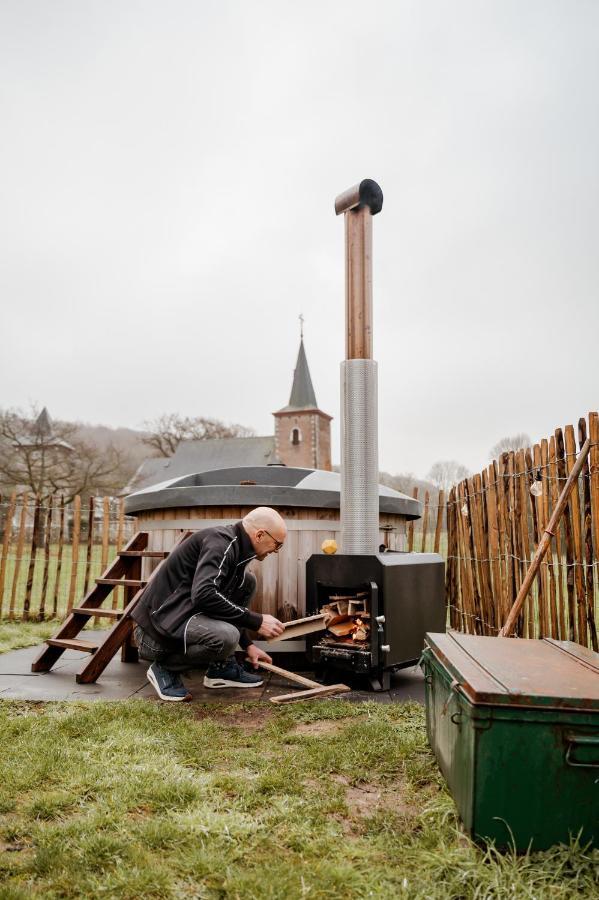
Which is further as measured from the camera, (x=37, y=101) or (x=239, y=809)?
(x=37, y=101)

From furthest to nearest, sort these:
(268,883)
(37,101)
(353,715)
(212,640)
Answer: (37,101) < (212,640) < (353,715) < (268,883)

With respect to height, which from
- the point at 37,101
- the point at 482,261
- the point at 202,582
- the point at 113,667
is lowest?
the point at 113,667

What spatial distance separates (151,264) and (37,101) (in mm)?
12051

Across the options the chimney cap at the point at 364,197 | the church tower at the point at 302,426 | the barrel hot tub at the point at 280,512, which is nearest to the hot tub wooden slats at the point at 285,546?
the barrel hot tub at the point at 280,512

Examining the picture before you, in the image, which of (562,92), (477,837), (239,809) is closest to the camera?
(477,837)

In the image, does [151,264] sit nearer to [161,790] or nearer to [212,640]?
[212,640]

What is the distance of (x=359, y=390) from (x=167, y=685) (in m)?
2.51

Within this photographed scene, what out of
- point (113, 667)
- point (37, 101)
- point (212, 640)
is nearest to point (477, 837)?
point (212, 640)

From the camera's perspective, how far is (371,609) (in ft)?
13.6

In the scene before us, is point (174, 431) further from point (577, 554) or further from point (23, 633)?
point (577, 554)

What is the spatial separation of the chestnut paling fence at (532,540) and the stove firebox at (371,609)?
27.3 inches

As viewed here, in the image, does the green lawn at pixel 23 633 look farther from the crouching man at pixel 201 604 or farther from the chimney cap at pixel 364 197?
the chimney cap at pixel 364 197

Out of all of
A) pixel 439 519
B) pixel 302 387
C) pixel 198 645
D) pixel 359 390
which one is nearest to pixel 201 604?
pixel 198 645

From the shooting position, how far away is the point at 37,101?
8.65 m
